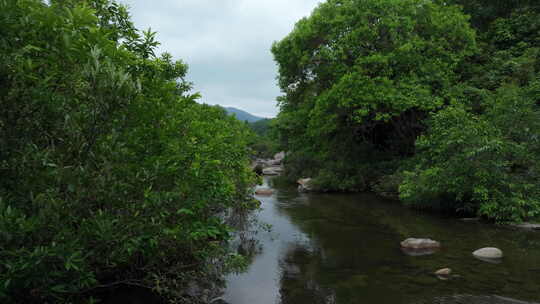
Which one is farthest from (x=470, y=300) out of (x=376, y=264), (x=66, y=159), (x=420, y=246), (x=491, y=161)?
(x=491, y=161)

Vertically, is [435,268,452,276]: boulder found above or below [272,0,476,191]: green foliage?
below

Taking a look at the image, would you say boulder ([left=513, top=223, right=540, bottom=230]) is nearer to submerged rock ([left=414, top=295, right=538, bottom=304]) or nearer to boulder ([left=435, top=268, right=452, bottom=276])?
boulder ([left=435, top=268, right=452, bottom=276])

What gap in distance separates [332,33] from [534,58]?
11362 mm

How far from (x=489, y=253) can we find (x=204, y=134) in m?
9.03

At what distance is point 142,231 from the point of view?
4.15 metres

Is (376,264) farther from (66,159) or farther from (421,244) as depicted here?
(66,159)

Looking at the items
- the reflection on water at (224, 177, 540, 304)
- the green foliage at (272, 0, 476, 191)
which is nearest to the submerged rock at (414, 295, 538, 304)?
the reflection on water at (224, 177, 540, 304)

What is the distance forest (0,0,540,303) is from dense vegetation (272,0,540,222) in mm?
103

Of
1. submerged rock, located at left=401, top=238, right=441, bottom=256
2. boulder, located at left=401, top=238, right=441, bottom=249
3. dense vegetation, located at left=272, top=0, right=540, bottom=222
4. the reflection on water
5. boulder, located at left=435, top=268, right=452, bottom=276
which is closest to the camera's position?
the reflection on water

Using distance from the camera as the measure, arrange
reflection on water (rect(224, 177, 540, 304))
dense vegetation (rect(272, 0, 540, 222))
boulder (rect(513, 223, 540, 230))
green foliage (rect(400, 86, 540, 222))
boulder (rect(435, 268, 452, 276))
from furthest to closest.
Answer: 1. dense vegetation (rect(272, 0, 540, 222))
2. green foliage (rect(400, 86, 540, 222))
3. boulder (rect(513, 223, 540, 230))
4. boulder (rect(435, 268, 452, 276))
5. reflection on water (rect(224, 177, 540, 304))

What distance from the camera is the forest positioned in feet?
12.2

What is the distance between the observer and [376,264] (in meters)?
9.62

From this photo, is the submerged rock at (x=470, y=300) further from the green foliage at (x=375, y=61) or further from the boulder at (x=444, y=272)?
the green foliage at (x=375, y=61)

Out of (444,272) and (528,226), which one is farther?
(528,226)
